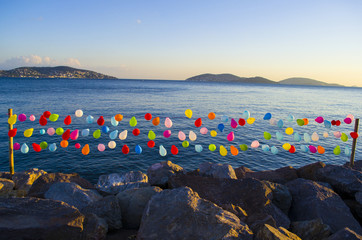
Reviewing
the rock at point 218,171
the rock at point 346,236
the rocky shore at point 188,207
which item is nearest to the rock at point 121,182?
the rocky shore at point 188,207

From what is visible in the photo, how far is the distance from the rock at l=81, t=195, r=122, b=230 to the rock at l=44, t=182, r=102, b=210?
536 mm

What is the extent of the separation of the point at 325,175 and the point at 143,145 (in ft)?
38.7

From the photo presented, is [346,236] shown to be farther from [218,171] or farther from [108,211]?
[108,211]

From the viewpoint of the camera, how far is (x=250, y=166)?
1383 cm

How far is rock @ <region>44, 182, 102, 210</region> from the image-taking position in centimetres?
599

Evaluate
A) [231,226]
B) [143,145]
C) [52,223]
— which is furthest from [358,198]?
[143,145]

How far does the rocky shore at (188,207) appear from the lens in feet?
12.7

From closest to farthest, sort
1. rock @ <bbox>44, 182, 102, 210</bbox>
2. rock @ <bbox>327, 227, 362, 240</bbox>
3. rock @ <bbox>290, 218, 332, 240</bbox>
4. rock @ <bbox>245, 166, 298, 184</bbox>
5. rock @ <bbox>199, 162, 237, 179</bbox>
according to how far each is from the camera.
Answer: rock @ <bbox>327, 227, 362, 240</bbox>
rock @ <bbox>290, 218, 332, 240</bbox>
rock @ <bbox>44, 182, 102, 210</bbox>
rock @ <bbox>199, 162, 237, 179</bbox>
rock @ <bbox>245, 166, 298, 184</bbox>

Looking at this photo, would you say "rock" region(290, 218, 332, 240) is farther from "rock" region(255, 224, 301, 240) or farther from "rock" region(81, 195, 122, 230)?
"rock" region(81, 195, 122, 230)

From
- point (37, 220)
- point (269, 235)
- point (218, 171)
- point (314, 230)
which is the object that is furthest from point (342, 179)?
point (37, 220)

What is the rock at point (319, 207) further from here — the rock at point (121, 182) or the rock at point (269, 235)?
the rock at point (121, 182)

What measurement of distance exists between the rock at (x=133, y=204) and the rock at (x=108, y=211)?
24cm

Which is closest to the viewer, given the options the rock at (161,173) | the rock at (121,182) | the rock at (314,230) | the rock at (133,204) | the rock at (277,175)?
the rock at (314,230)

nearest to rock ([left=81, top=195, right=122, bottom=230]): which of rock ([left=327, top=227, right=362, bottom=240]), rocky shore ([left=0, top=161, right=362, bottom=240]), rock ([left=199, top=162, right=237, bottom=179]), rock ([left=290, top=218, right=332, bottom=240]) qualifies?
rocky shore ([left=0, top=161, right=362, bottom=240])
